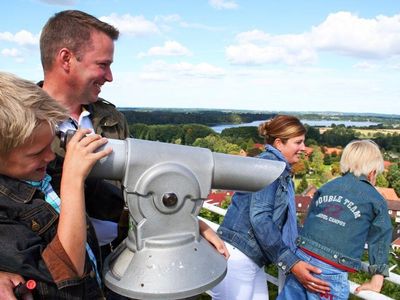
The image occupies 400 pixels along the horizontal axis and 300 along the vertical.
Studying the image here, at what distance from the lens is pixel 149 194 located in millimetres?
988

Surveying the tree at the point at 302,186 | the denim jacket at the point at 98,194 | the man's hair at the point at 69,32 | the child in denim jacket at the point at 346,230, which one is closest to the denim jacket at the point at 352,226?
the child in denim jacket at the point at 346,230

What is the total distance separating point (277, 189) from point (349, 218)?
46 centimetres

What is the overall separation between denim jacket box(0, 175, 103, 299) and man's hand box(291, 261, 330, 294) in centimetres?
160

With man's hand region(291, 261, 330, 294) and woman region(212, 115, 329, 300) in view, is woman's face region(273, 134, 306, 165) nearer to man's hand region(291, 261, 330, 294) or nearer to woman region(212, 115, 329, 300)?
woman region(212, 115, 329, 300)

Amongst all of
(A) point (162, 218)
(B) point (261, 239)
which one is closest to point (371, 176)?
(B) point (261, 239)

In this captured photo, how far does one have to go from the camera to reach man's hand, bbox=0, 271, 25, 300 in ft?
2.88

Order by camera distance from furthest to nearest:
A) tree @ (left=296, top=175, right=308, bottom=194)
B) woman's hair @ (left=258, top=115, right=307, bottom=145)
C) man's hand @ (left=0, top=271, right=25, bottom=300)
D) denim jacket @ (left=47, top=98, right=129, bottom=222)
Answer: tree @ (left=296, top=175, right=308, bottom=194)
woman's hair @ (left=258, top=115, right=307, bottom=145)
denim jacket @ (left=47, top=98, right=129, bottom=222)
man's hand @ (left=0, top=271, right=25, bottom=300)

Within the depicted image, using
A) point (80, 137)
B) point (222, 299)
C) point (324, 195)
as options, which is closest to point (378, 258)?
point (324, 195)

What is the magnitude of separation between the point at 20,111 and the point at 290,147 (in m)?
2.01

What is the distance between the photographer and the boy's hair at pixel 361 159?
2.53 metres

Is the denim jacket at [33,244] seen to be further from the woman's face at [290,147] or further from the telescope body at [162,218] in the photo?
the woman's face at [290,147]

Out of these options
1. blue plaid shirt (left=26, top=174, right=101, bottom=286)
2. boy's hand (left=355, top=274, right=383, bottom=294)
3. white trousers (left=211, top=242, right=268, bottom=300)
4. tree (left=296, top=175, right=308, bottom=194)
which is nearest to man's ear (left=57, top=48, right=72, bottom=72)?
blue plaid shirt (left=26, top=174, right=101, bottom=286)

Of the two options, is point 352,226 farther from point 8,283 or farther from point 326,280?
point 8,283

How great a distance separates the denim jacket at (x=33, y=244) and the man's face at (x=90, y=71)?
0.91 m
